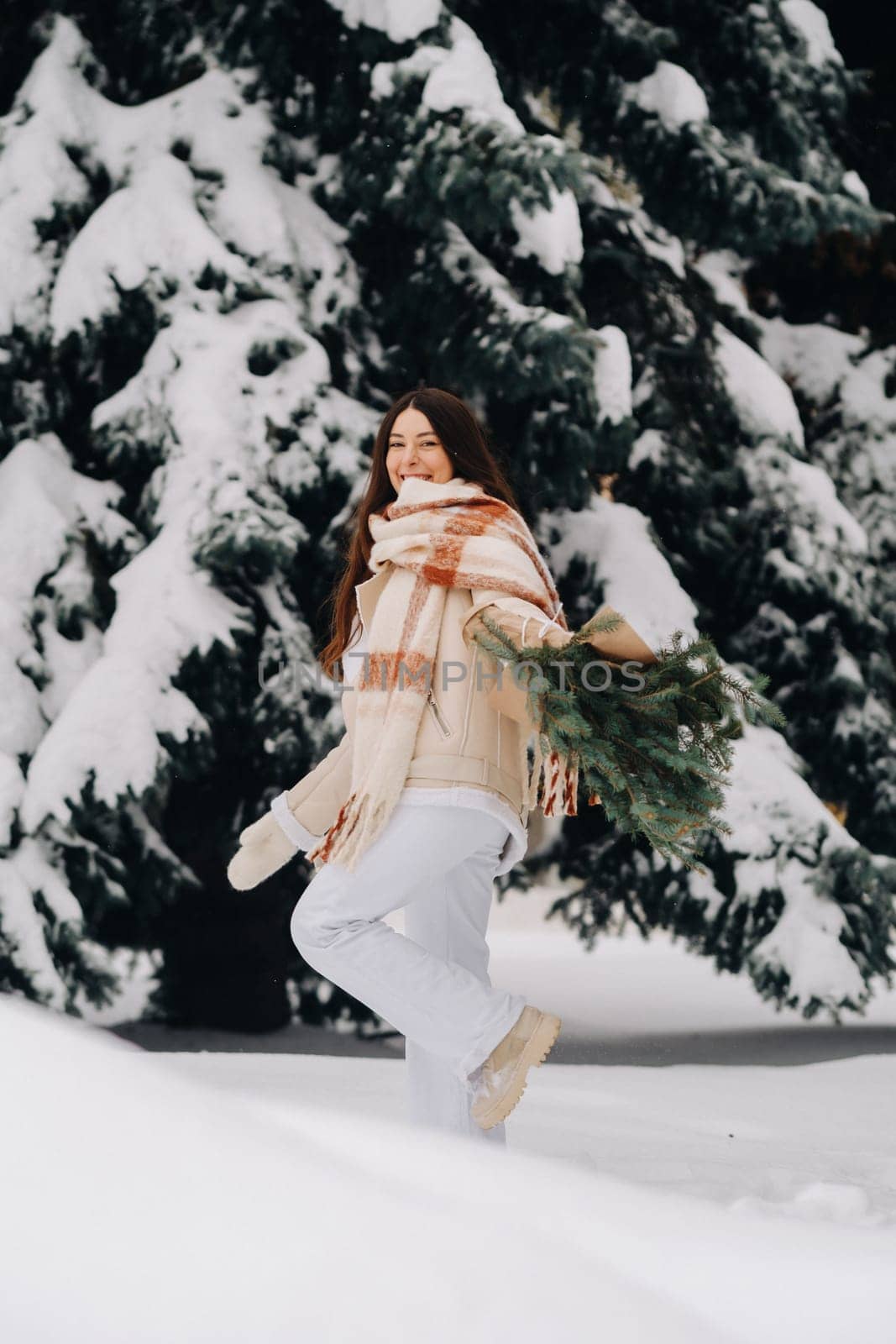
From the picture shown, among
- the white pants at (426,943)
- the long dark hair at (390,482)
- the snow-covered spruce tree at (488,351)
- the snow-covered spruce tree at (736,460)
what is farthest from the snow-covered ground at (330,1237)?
the snow-covered spruce tree at (736,460)

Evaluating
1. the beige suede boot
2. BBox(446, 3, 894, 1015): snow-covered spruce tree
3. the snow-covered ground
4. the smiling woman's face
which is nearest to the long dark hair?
the smiling woman's face

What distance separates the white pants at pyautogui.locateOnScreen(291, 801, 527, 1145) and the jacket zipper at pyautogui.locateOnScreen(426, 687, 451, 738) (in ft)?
0.48

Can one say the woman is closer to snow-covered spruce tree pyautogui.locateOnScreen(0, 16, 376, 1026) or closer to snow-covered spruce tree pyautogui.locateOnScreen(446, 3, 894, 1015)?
snow-covered spruce tree pyautogui.locateOnScreen(0, 16, 376, 1026)

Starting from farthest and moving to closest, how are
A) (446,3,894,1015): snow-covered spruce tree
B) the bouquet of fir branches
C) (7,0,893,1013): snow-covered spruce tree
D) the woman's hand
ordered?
(446,3,894,1015): snow-covered spruce tree → (7,0,893,1013): snow-covered spruce tree → the woman's hand → the bouquet of fir branches

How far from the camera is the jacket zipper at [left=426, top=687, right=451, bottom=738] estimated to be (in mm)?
2752

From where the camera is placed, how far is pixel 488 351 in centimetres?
568

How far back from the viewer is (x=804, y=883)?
5938 millimetres

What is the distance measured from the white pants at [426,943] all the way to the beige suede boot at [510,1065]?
0.02m

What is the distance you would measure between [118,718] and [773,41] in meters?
4.29

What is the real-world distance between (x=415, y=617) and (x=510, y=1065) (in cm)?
86

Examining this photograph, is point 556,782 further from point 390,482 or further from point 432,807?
point 390,482

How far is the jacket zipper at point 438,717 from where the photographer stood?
2.75 metres

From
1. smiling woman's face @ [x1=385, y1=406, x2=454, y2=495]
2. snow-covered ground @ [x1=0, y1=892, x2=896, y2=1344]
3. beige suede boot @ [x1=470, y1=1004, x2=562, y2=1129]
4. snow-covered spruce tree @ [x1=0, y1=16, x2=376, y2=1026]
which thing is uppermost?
snow-covered ground @ [x1=0, y1=892, x2=896, y2=1344]

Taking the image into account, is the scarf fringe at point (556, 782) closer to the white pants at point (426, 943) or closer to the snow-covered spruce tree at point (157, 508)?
the white pants at point (426, 943)
